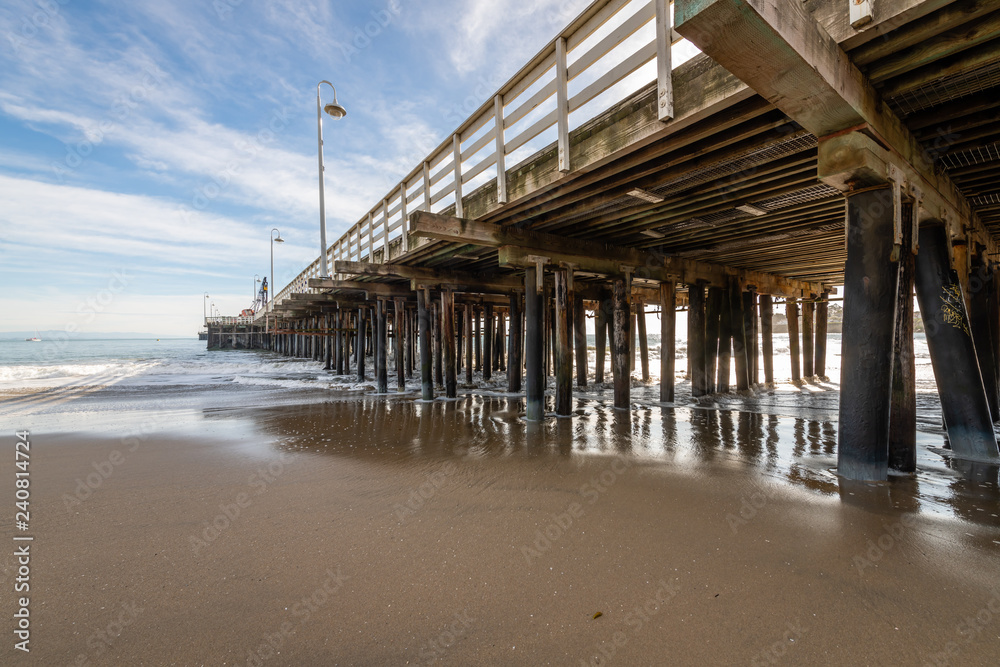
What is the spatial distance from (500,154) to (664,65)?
272cm

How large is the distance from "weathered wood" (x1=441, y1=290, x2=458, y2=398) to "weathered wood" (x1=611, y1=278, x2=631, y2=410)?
4419 millimetres

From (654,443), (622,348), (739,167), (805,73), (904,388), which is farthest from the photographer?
(622,348)

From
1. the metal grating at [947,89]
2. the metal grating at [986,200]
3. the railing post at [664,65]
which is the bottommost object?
the metal grating at [986,200]

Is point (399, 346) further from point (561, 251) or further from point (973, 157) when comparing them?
point (973, 157)

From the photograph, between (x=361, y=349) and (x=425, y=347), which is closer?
(x=425, y=347)

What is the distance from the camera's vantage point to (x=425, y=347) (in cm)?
1211

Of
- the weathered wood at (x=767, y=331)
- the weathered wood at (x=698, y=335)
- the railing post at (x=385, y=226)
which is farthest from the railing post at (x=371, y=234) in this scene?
the weathered wood at (x=767, y=331)

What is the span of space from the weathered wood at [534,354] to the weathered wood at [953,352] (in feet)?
18.1

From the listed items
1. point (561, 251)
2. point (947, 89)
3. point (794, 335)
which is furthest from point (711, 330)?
point (947, 89)

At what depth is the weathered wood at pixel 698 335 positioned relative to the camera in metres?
11.2

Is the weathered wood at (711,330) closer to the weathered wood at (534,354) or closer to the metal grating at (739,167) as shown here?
the weathered wood at (534,354)

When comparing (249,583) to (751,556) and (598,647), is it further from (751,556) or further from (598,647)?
(751,556)

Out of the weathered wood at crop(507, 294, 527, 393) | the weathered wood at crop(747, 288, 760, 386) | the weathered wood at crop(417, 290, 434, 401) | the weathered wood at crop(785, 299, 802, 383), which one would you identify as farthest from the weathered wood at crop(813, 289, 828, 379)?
the weathered wood at crop(417, 290, 434, 401)

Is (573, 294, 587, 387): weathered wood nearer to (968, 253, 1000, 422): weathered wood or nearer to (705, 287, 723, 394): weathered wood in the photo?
(705, 287, 723, 394): weathered wood
